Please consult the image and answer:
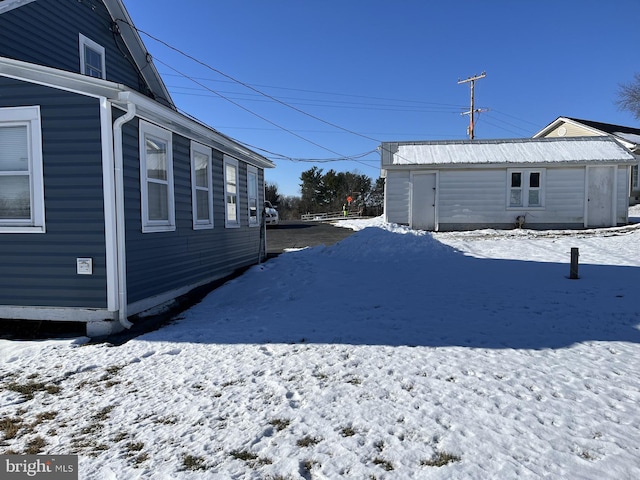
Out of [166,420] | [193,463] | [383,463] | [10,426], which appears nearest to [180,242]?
[10,426]

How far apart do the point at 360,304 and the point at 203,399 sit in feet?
11.2

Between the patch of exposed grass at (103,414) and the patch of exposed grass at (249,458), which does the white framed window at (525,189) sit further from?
the patch of exposed grass at (103,414)

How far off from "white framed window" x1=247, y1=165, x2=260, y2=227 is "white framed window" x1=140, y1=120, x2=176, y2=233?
4.14 m

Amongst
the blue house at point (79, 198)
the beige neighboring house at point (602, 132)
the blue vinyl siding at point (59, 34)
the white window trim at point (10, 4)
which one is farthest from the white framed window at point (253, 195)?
the beige neighboring house at point (602, 132)

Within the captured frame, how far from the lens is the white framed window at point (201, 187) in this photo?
7.45 metres

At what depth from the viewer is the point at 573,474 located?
→ 7.69ft

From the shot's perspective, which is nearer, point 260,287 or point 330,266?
point 260,287

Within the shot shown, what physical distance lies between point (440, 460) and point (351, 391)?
42.5 inches

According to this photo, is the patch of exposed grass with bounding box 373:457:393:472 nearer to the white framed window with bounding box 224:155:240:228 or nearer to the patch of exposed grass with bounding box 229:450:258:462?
the patch of exposed grass with bounding box 229:450:258:462

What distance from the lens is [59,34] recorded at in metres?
8.12

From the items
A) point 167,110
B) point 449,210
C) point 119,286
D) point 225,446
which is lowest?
point 225,446

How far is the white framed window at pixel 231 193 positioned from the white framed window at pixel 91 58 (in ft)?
11.6

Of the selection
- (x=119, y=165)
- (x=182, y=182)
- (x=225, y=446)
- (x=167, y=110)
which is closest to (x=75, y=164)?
(x=119, y=165)

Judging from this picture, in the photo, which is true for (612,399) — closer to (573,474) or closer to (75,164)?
(573,474)
